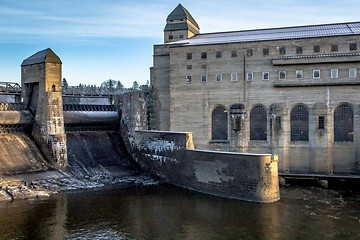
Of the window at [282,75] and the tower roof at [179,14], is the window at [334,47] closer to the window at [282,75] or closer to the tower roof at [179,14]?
the window at [282,75]

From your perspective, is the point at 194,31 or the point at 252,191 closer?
the point at 252,191

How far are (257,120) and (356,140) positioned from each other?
12013 mm

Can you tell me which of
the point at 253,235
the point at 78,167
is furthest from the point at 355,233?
the point at 78,167

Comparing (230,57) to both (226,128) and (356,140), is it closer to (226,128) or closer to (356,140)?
(226,128)

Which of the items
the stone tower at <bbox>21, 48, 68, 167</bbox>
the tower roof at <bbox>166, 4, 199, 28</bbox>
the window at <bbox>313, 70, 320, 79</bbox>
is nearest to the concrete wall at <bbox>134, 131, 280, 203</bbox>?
the stone tower at <bbox>21, 48, 68, 167</bbox>

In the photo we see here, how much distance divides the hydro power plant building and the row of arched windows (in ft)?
0.37

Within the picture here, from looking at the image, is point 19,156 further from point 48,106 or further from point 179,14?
point 179,14

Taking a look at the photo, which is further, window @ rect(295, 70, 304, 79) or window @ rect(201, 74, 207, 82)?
window @ rect(201, 74, 207, 82)

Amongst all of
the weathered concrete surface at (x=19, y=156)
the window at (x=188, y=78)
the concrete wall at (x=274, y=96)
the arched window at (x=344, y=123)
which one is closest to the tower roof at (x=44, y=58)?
the weathered concrete surface at (x=19, y=156)

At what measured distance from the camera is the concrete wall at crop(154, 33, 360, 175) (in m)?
48.2

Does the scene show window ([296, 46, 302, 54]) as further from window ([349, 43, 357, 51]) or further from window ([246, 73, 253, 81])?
window ([246, 73, 253, 81])

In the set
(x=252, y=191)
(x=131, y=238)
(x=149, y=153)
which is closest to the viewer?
(x=131, y=238)

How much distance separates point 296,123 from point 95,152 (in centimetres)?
2583

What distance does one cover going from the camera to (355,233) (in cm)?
2898
